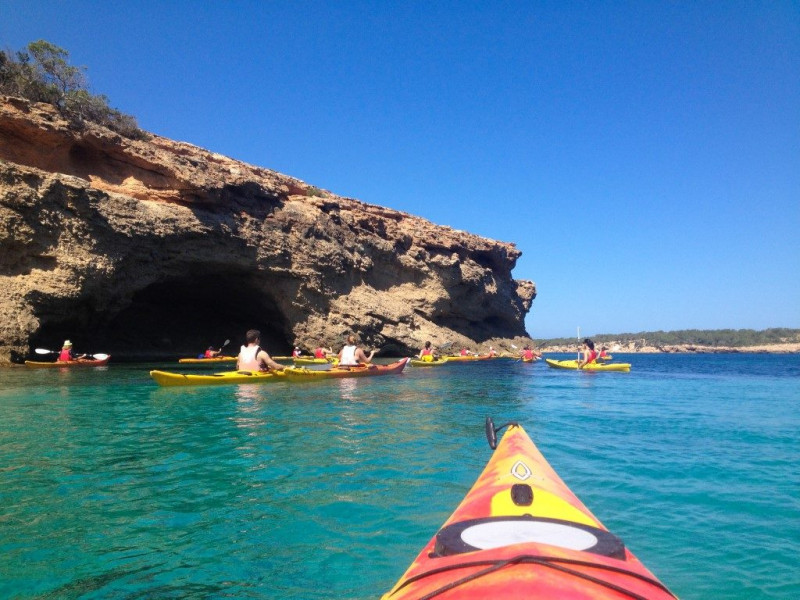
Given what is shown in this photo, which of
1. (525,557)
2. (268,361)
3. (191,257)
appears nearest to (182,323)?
(191,257)

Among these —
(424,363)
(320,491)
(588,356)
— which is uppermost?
(588,356)

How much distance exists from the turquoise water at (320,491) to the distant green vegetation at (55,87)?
46.6ft

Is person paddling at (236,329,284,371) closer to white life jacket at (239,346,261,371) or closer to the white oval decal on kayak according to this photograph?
white life jacket at (239,346,261,371)

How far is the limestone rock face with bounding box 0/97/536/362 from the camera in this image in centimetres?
1777

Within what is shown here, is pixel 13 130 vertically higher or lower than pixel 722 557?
higher

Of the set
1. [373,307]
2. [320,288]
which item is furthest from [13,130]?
[373,307]

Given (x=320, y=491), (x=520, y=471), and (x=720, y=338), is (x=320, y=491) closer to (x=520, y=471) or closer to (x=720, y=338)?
(x=520, y=471)

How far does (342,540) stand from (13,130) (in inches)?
809

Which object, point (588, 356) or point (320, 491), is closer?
point (320, 491)

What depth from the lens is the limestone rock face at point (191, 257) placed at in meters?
17.8

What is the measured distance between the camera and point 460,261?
3903cm

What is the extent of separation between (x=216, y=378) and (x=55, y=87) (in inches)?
582

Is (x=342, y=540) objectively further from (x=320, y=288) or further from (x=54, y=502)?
(x=320, y=288)

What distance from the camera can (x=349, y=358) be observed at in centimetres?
1549
